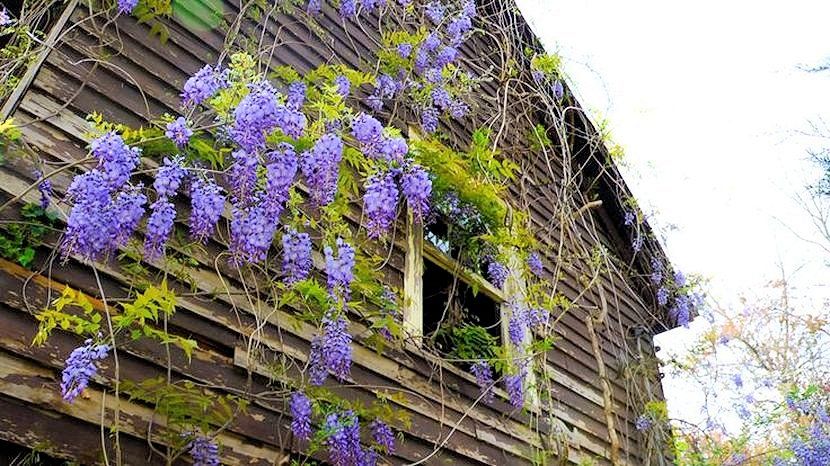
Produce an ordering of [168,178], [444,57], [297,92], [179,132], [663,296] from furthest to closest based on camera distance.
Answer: [663,296] < [444,57] < [297,92] < [179,132] < [168,178]

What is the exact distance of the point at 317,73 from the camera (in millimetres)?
3961

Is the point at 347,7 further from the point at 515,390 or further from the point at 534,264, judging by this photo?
the point at 515,390

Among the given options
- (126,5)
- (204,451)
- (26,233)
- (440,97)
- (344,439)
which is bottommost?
(204,451)

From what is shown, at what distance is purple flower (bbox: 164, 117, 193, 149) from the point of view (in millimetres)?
2885

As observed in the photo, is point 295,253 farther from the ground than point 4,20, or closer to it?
closer to it

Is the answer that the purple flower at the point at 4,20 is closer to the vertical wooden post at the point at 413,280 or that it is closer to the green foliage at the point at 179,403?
the green foliage at the point at 179,403


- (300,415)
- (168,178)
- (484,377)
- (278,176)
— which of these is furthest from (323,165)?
(484,377)

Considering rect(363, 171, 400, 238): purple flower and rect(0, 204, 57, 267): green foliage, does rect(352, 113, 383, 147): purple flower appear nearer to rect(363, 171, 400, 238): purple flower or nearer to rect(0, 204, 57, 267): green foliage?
rect(363, 171, 400, 238): purple flower

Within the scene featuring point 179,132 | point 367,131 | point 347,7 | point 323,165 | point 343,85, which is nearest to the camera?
point 179,132

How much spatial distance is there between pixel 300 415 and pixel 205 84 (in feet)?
4.96

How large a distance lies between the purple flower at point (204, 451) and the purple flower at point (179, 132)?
1.21 metres

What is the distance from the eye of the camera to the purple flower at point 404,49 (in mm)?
4773

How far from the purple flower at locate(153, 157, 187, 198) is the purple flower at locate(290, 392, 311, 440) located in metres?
0.98

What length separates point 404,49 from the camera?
4789 mm
